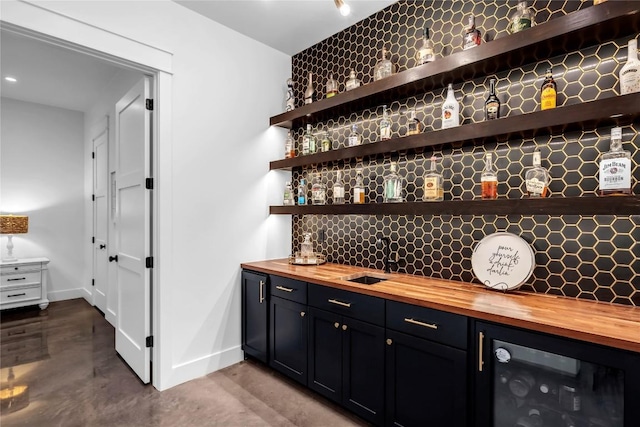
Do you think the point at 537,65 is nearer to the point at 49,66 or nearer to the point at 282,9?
the point at 282,9

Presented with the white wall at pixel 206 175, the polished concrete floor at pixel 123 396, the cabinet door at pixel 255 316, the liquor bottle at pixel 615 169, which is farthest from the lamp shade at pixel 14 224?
the liquor bottle at pixel 615 169

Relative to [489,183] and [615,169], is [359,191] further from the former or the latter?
[615,169]

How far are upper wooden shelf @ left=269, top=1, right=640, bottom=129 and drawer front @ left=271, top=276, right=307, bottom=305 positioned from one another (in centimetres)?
148

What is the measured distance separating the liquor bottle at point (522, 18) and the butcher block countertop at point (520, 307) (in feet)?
4.89

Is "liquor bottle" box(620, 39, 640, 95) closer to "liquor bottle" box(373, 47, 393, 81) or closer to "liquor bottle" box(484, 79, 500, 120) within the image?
"liquor bottle" box(484, 79, 500, 120)

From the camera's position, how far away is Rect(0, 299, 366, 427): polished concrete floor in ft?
6.79

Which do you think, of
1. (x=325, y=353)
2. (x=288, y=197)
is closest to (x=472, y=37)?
(x=288, y=197)

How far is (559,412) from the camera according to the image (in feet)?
4.33

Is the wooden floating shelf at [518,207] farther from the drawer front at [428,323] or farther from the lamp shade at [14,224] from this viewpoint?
the lamp shade at [14,224]

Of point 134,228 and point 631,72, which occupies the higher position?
point 631,72

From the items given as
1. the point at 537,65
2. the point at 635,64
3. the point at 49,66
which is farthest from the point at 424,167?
the point at 49,66

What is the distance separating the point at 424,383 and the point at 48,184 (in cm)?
584

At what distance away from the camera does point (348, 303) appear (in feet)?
6.68

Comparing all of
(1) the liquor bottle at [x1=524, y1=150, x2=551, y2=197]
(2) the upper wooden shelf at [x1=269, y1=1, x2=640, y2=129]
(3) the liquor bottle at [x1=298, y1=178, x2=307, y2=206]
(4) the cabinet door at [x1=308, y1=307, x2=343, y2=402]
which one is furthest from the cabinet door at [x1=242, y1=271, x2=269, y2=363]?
(1) the liquor bottle at [x1=524, y1=150, x2=551, y2=197]
